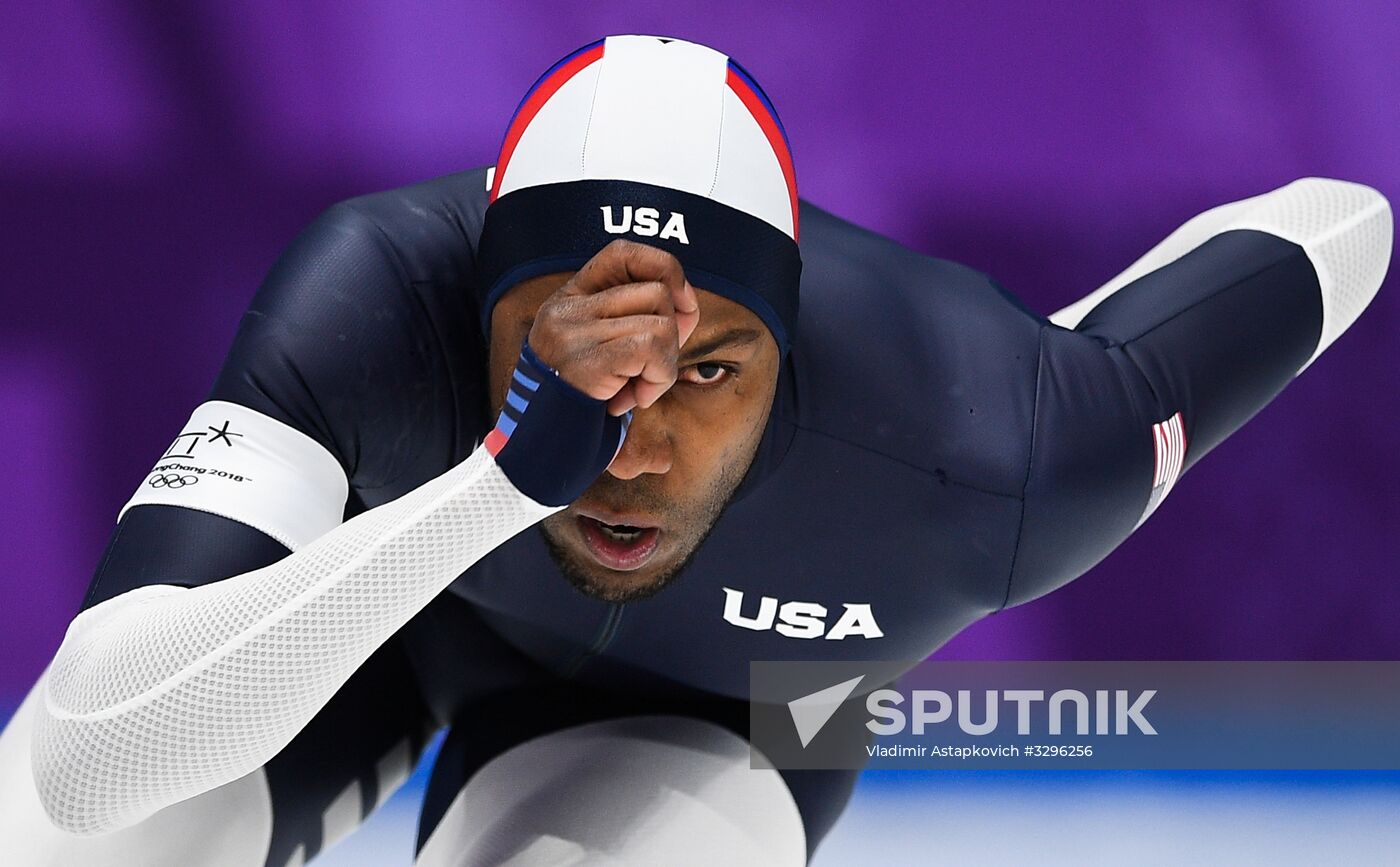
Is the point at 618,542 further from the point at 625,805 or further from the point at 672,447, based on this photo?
the point at 625,805

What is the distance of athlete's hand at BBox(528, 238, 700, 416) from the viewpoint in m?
1.27

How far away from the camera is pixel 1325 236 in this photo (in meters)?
2.11

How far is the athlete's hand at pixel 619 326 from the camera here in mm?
1268

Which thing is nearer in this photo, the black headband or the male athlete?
the male athlete

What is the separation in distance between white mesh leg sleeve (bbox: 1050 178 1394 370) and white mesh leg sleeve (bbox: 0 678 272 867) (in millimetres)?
1132

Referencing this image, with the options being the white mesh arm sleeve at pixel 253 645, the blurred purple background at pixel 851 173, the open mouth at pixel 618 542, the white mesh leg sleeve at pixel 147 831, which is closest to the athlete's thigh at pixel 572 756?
the white mesh leg sleeve at pixel 147 831

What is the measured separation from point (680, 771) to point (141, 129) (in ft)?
5.26

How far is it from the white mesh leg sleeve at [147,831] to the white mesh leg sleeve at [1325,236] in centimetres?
113

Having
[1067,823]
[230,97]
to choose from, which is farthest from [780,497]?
[230,97]

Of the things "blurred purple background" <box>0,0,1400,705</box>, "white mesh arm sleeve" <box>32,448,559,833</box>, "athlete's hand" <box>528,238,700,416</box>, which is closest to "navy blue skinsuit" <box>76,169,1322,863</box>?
"white mesh arm sleeve" <box>32,448,559,833</box>

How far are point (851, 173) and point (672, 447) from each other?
5.14 feet

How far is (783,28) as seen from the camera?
2953 millimetres

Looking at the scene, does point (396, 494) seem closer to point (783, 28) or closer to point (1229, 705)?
point (783, 28)

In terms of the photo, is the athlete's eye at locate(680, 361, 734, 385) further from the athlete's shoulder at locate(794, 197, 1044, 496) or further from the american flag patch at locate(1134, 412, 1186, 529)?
the american flag patch at locate(1134, 412, 1186, 529)
